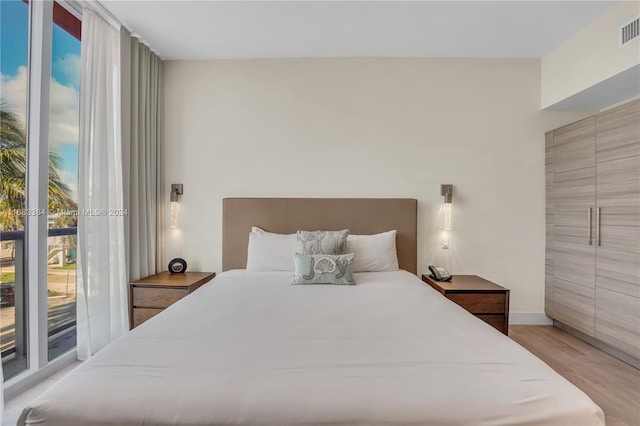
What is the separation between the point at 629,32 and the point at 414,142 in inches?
67.5

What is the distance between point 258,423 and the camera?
40.4 inches

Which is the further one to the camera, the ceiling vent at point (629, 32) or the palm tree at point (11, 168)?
the ceiling vent at point (629, 32)

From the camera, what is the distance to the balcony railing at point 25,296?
6.98 ft

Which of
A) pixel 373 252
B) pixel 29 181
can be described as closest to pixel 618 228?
pixel 373 252

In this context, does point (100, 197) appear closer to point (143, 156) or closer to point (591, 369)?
point (143, 156)

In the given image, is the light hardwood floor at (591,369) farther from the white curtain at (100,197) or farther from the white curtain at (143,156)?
the white curtain at (143,156)

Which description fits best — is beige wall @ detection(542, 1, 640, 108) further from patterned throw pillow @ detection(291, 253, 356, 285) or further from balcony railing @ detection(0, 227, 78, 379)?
balcony railing @ detection(0, 227, 78, 379)

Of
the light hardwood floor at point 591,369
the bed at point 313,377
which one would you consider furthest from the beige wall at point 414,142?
the bed at point 313,377

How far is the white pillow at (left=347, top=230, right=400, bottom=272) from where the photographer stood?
2.97 metres

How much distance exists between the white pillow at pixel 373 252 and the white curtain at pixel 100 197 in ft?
6.41

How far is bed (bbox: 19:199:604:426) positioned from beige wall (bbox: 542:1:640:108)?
237cm

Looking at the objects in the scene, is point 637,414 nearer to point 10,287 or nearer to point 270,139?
point 270,139

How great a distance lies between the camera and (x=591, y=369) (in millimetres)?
2537

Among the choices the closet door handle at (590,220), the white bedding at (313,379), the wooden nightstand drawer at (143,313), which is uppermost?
the closet door handle at (590,220)
